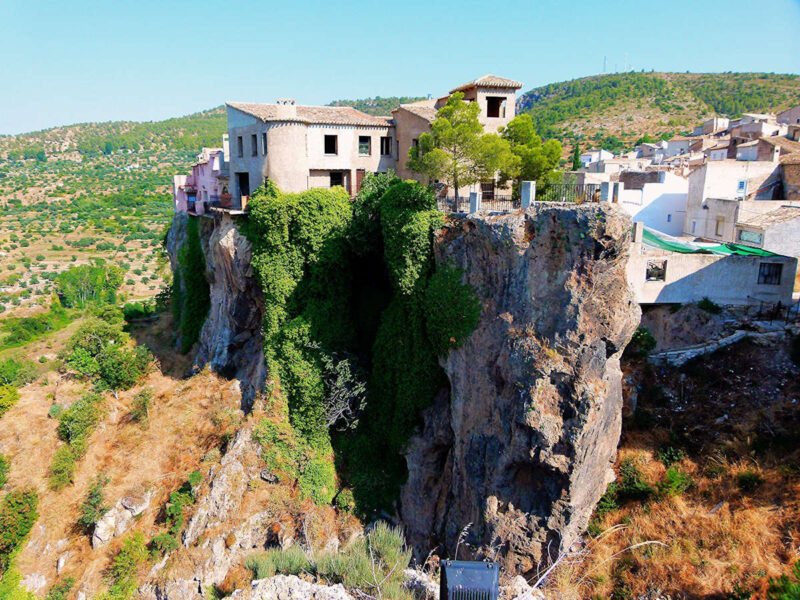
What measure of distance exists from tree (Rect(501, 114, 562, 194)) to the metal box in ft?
53.4

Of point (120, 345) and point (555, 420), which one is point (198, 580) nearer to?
point (555, 420)

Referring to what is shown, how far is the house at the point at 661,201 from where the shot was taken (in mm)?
29891

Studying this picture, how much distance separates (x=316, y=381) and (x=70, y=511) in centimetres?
1164

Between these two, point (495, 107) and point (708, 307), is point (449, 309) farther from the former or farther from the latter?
point (495, 107)

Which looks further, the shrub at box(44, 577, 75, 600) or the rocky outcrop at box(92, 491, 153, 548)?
the rocky outcrop at box(92, 491, 153, 548)

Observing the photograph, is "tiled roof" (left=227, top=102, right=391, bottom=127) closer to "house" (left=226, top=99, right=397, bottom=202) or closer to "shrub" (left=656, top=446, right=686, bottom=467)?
"house" (left=226, top=99, right=397, bottom=202)

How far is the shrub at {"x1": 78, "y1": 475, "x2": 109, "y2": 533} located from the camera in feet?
72.3

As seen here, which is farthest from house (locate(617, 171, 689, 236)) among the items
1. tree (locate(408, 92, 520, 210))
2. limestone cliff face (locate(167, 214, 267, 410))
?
limestone cliff face (locate(167, 214, 267, 410))

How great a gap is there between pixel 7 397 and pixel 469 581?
3004 centimetres

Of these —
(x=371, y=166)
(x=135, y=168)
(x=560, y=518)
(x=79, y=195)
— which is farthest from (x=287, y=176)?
(x=135, y=168)

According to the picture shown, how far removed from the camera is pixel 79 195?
106500 millimetres

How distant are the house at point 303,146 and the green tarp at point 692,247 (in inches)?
488

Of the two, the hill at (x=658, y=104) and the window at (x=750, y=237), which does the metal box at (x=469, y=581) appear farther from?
the hill at (x=658, y=104)

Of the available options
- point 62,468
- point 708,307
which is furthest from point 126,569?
point 708,307
